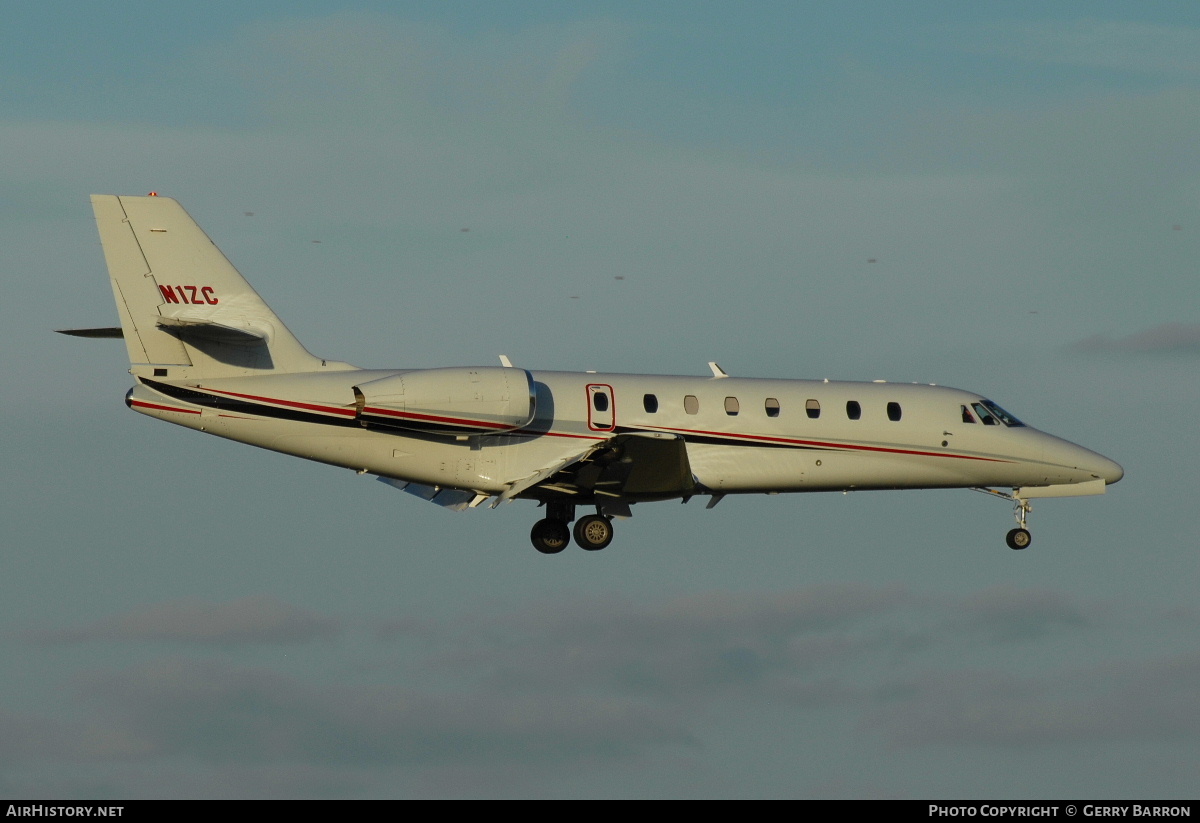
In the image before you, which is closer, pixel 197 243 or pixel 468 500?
pixel 197 243

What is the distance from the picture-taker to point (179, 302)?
2667 cm

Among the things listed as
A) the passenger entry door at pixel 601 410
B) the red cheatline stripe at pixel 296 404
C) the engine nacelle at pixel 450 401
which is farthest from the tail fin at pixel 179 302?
the passenger entry door at pixel 601 410

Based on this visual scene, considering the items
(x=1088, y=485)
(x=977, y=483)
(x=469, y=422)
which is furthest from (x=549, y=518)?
(x=1088, y=485)

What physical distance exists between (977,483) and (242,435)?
41.8ft

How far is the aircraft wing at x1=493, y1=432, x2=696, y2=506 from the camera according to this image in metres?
27.0

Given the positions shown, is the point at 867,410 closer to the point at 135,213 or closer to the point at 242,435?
the point at 242,435

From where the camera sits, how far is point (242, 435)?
87.5ft

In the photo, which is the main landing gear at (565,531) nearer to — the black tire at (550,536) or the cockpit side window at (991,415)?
the black tire at (550,536)

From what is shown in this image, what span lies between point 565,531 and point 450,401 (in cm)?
393

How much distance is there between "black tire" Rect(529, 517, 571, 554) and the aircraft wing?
703mm

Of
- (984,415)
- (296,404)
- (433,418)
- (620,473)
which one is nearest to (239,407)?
(296,404)

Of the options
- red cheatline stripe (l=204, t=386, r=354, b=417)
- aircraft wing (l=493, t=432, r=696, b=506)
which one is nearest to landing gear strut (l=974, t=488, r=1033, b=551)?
aircraft wing (l=493, t=432, r=696, b=506)

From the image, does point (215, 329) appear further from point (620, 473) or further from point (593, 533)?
point (593, 533)

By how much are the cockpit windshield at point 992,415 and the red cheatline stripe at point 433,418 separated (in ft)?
29.7
